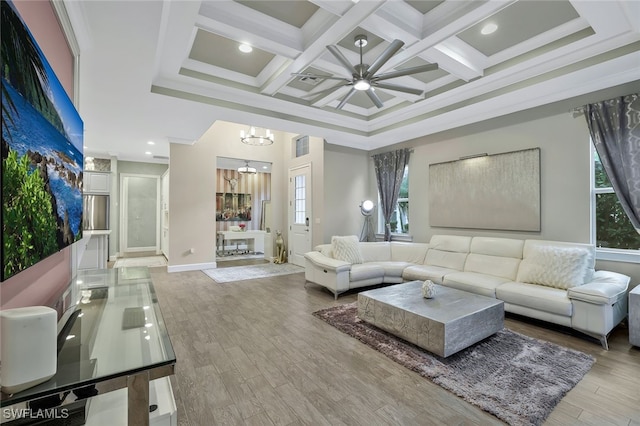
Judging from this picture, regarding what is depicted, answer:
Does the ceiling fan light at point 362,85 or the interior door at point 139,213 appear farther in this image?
the interior door at point 139,213

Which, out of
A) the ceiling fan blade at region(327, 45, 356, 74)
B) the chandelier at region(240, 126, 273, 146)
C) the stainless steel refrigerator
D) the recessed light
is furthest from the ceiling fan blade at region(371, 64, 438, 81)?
the stainless steel refrigerator

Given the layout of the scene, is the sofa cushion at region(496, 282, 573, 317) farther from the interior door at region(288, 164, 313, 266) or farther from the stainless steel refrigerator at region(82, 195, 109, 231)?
the stainless steel refrigerator at region(82, 195, 109, 231)

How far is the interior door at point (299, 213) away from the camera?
662 cm

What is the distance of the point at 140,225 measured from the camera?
28.8 feet

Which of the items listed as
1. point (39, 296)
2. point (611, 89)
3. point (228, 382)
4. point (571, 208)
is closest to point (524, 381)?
point (228, 382)

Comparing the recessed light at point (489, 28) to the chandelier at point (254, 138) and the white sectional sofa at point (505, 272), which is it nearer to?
the white sectional sofa at point (505, 272)

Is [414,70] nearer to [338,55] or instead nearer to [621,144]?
[338,55]

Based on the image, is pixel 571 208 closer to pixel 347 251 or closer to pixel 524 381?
pixel 524 381

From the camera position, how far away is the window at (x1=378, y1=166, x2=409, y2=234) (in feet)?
19.7

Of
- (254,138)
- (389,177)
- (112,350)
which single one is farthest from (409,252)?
(112,350)

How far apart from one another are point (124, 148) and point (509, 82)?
7.66 meters

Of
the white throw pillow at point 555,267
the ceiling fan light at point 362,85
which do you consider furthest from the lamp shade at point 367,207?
the ceiling fan light at point 362,85

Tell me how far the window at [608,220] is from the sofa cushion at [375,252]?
282cm

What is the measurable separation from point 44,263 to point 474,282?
13.7ft
